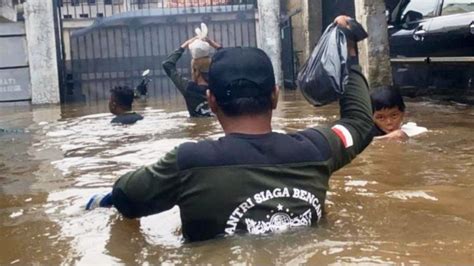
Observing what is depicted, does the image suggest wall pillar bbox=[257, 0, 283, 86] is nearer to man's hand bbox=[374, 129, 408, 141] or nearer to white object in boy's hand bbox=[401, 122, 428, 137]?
white object in boy's hand bbox=[401, 122, 428, 137]

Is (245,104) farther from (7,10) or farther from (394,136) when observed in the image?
(7,10)

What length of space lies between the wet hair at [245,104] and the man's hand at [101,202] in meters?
0.76

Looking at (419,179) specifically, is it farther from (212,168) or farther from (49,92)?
(49,92)

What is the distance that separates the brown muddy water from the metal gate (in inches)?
349

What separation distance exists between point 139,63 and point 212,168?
13927 millimetres

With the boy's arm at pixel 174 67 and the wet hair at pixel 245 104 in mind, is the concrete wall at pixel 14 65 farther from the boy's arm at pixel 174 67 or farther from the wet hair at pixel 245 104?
the wet hair at pixel 245 104

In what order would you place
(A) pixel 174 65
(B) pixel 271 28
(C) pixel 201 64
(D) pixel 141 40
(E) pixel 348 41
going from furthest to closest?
(D) pixel 141 40 < (B) pixel 271 28 < (C) pixel 201 64 < (A) pixel 174 65 < (E) pixel 348 41

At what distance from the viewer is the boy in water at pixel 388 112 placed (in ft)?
18.4

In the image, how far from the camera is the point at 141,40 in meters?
16.4

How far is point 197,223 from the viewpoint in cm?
292

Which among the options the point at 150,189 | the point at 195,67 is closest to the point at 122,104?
the point at 195,67

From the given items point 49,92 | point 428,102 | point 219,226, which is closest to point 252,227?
point 219,226

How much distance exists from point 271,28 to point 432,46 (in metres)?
6.67

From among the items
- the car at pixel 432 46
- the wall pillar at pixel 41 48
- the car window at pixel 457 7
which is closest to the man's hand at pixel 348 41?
the car at pixel 432 46
